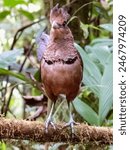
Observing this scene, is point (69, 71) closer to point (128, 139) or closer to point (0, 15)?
point (128, 139)

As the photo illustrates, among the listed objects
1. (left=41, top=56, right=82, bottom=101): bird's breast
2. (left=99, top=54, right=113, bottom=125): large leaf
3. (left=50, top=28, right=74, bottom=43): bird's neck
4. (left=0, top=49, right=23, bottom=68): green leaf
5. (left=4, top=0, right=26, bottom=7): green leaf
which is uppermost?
(left=4, top=0, right=26, bottom=7): green leaf

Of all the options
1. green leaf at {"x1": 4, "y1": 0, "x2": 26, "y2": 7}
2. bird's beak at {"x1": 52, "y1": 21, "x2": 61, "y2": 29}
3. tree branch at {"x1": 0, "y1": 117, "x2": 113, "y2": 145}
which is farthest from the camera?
green leaf at {"x1": 4, "y1": 0, "x2": 26, "y2": 7}

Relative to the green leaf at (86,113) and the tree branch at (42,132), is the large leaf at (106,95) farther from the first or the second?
the tree branch at (42,132)

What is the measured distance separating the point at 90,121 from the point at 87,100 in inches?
10.2

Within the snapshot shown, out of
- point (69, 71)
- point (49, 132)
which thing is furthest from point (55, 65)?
point (49, 132)

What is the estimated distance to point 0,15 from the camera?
6.30ft

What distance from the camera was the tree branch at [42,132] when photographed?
1050mm

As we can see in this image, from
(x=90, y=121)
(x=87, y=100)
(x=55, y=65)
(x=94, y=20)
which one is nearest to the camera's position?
(x=55, y=65)

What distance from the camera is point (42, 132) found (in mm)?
1061

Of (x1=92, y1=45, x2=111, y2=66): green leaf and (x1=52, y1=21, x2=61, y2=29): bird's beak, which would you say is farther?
(x1=92, y1=45, x2=111, y2=66): green leaf

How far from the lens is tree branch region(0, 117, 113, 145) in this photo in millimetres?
1050

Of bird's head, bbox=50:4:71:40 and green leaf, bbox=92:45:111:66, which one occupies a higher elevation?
bird's head, bbox=50:4:71:40

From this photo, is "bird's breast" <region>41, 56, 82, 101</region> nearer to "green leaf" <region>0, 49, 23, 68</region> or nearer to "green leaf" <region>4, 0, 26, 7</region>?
"green leaf" <region>0, 49, 23, 68</region>

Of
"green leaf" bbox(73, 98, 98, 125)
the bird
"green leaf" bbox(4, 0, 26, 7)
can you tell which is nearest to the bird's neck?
the bird
